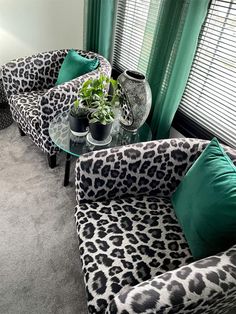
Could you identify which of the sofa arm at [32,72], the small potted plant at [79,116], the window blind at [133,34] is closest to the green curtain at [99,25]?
the window blind at [133,34]

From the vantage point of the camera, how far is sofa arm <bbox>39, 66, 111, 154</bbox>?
1.43 m

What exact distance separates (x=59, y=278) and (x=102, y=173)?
596 millimetres

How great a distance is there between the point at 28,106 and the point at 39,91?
29cm

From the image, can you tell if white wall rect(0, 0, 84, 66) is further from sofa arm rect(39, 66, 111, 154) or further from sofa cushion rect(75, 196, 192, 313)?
sofa cushion rect(75, 196, 192, 313)

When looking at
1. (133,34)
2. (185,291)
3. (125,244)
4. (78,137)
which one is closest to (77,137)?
(78,137)

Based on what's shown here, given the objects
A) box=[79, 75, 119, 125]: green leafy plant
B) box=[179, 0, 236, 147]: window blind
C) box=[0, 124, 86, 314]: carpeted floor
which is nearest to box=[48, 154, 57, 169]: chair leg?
box=[0, 124, 86, 314]: carpeted floor

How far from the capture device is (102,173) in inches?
41.9

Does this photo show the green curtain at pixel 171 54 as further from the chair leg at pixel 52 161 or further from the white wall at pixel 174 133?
the chair leg at pixel 52 161

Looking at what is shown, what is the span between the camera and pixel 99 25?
2.01 m

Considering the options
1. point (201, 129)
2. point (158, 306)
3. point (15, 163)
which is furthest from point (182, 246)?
point (15, 163)

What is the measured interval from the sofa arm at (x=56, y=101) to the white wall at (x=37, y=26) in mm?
1056

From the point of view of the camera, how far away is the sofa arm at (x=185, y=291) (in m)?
0.64

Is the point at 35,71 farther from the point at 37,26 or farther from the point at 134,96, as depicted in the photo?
the point at 134,96

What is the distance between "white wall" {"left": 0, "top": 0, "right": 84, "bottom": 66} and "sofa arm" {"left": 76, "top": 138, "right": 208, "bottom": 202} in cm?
178
